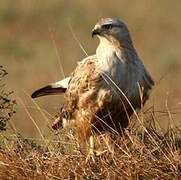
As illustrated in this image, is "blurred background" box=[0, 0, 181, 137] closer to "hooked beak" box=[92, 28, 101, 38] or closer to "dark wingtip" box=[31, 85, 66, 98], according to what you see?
"dark wingtip" box=[31, 85, 66, 98]

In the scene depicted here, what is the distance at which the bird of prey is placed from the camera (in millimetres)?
7777

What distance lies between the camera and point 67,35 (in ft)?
57.3

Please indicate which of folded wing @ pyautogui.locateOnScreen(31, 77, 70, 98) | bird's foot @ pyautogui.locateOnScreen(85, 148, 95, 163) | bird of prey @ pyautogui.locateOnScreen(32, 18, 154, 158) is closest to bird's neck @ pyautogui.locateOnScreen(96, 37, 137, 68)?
bird of prey @ pyautogui.locateOnScreen(32, 18, 154, 158)

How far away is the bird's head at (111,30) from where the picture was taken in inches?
309

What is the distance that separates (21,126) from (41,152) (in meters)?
3.37

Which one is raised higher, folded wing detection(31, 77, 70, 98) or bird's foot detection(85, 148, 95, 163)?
folded wing detection(31, 77, 70, 98)

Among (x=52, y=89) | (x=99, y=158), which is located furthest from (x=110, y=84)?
(x=99, y=158)

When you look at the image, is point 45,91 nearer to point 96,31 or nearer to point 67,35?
point 96,31

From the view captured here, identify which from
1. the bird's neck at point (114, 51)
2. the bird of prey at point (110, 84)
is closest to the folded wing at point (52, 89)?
the bird of prey at point (110, 84)

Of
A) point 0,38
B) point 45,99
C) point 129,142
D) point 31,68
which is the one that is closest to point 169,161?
point 129,142

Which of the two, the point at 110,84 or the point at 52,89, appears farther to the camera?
the point at 52,89

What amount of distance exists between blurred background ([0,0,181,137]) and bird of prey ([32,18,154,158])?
15.0ft

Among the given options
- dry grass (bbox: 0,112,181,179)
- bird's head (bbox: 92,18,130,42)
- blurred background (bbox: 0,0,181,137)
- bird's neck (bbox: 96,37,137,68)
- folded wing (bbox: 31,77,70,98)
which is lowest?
blurred background (bbox: 0,0,181,137)

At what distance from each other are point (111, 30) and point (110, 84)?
0.38 metres
